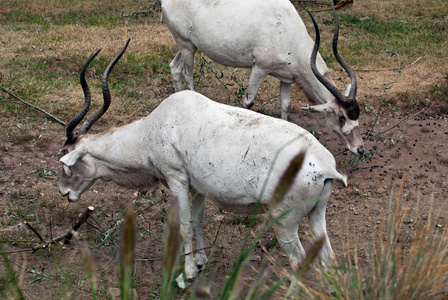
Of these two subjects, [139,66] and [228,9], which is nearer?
[228,9]

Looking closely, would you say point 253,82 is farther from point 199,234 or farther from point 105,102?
point 199,234

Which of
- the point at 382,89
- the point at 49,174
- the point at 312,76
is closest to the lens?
the point at 49,174

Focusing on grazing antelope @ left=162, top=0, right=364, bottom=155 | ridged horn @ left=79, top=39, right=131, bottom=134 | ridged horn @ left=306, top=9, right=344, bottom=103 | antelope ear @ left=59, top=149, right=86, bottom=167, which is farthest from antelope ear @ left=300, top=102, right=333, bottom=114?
antelope ear @ left=59, top=149, right=86, bottom=167

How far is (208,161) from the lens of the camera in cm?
424

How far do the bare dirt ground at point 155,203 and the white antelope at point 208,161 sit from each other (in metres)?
0.22

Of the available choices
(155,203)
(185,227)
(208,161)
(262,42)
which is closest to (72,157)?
(155,203)

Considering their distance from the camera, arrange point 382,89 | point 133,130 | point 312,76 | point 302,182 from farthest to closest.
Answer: point 382,89 < point 312,76 < point 133,130 < point 302,182

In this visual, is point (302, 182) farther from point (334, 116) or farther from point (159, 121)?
point (334, 116)

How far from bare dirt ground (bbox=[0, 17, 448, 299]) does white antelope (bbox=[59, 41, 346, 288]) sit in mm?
223

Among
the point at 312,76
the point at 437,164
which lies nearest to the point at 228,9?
the point at 312,76

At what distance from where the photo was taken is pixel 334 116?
21.1 ft

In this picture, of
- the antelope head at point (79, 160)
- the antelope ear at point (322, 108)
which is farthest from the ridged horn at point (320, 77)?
the antelope head at point (79, 160)

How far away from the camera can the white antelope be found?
155 inches

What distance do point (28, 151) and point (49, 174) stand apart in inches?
23.2
